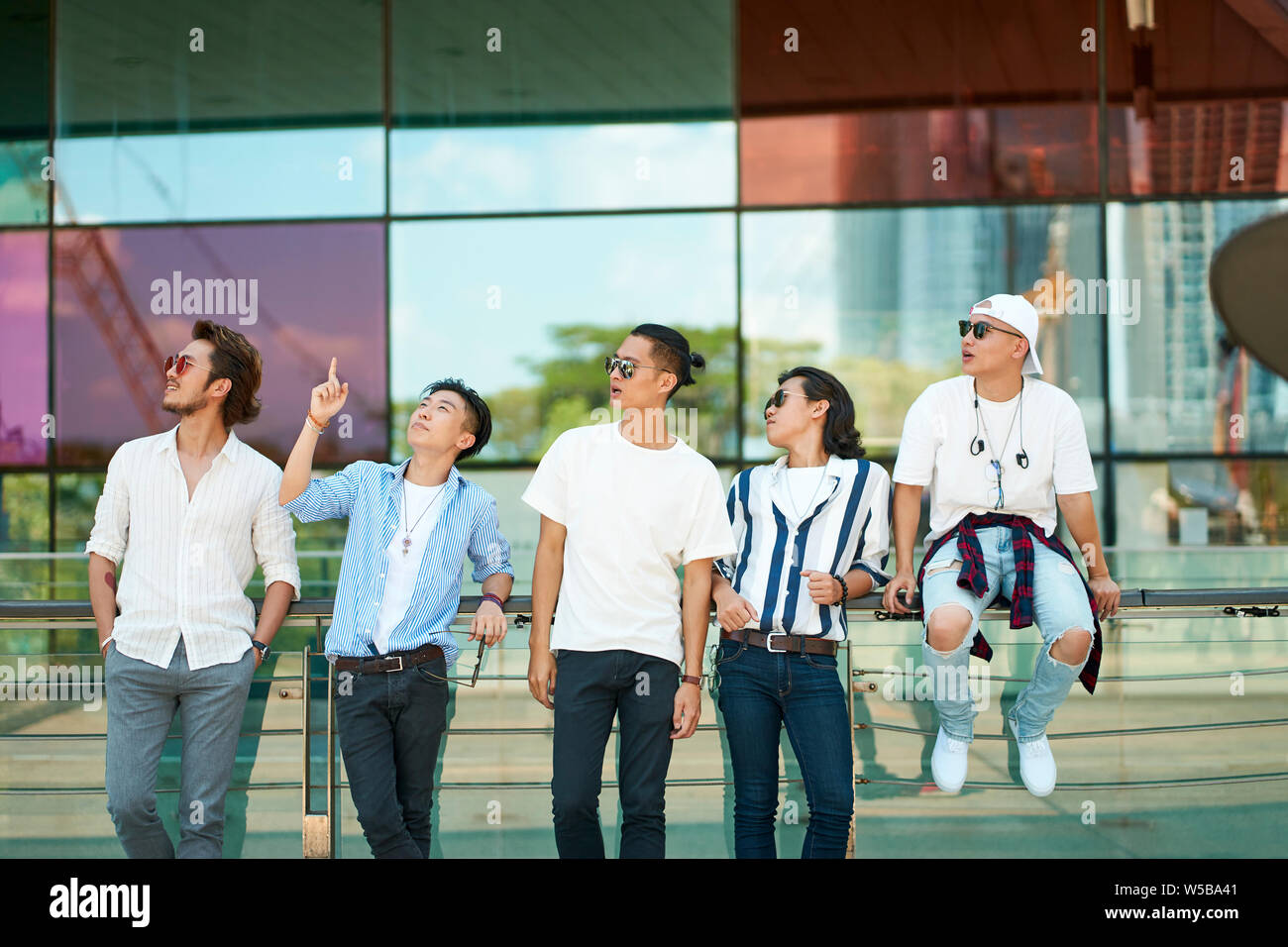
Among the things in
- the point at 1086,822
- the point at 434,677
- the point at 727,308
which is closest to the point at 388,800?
the point at 434,677

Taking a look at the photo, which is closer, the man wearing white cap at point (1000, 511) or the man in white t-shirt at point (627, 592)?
the man in white t-shirt at point (627, 592)

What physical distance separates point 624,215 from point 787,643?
6.62 meters

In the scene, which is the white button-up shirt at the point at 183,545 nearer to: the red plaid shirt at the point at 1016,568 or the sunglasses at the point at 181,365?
the sunglasses at the point at 181,365

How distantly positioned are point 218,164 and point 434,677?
24.8ft

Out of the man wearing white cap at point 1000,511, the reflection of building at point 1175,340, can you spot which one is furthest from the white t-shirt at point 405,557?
the reflection of building at point 1175,340

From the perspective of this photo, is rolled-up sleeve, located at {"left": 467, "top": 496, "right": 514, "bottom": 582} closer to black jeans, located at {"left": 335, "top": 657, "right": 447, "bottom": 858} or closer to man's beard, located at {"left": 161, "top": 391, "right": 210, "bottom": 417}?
black jeans, located at {"left": 335, "top": 657, "right": 447, "bottom": 858}

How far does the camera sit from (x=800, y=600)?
3.61 m

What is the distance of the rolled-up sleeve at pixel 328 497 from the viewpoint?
142 inches

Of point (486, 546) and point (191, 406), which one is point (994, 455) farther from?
point (191, 406)

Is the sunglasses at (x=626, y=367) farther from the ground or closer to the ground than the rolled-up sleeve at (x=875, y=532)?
farther from the ground

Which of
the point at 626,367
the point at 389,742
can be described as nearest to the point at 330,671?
the point at 389,742

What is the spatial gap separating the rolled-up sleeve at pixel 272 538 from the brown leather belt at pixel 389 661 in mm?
383

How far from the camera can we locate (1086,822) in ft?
14.8

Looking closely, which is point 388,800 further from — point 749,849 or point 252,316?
point 252,316
